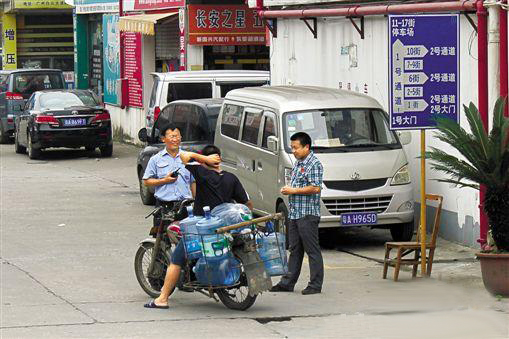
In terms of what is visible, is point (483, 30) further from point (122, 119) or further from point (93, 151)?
point (122, 119)

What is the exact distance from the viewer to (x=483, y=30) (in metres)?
14.9

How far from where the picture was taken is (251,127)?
17078 mm

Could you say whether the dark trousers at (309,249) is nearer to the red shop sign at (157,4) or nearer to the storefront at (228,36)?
the storefront at (228,36)

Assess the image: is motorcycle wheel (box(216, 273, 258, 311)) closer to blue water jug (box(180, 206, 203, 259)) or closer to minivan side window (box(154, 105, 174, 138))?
blue water jug (box(180, 206, 203, 259))

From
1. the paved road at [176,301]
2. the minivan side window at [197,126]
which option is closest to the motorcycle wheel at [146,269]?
the paved road at [176,301]

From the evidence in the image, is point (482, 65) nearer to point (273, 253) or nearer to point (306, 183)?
point (306, 183)

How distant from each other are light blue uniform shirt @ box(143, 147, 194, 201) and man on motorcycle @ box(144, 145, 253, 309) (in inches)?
35.1

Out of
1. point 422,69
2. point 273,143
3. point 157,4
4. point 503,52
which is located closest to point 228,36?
point 157,4

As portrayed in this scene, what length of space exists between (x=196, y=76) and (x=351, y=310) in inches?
Answer: 508

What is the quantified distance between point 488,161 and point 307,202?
1.87 m

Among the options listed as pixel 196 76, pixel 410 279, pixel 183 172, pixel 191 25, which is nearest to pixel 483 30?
pixel 410 279

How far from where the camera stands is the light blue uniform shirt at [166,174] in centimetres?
1261

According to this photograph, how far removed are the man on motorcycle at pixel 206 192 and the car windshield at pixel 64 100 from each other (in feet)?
59.8

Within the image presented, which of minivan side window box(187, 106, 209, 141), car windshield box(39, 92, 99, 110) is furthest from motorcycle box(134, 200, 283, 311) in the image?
car windshield box(39, 92, 99, 110)
